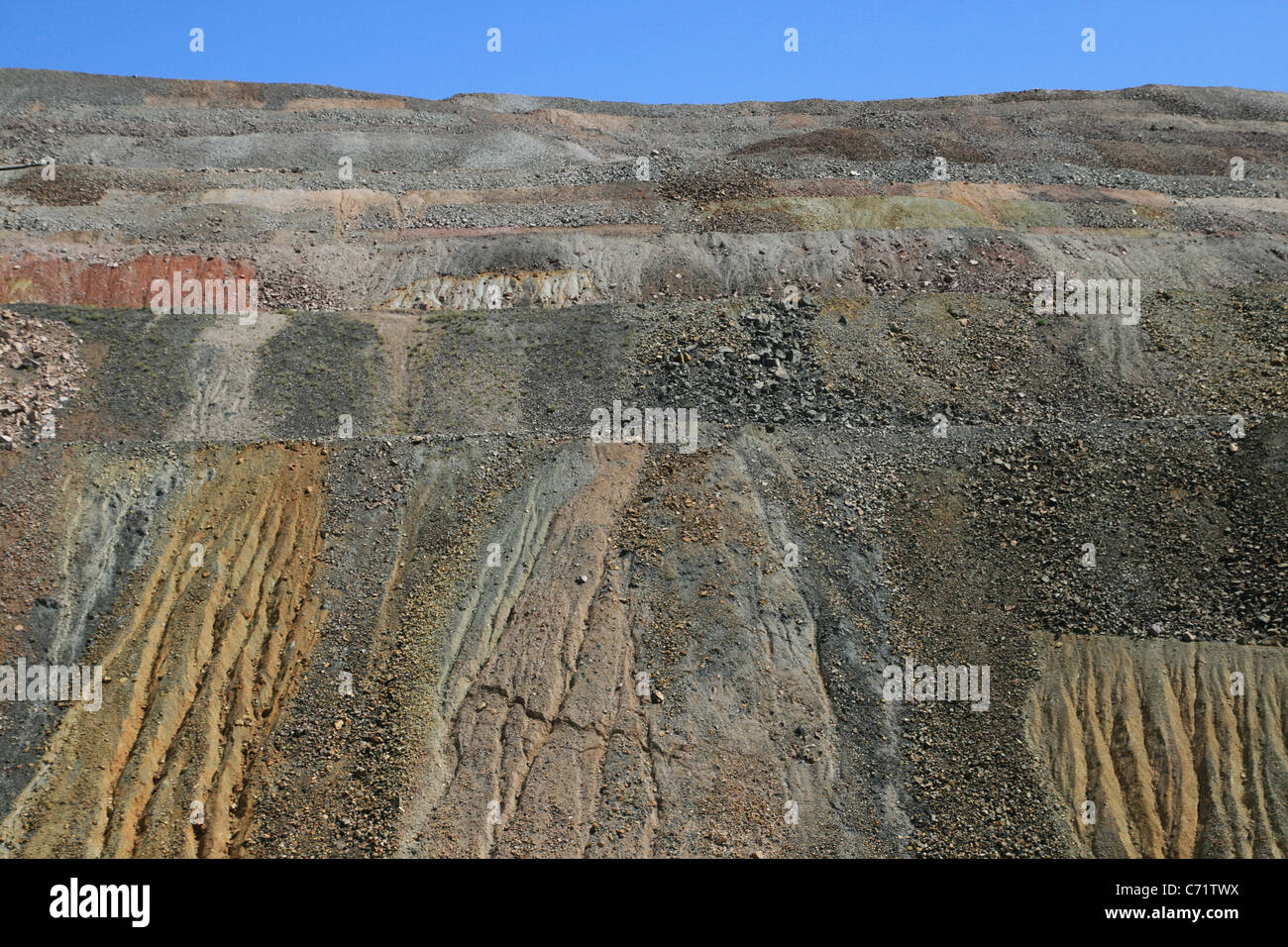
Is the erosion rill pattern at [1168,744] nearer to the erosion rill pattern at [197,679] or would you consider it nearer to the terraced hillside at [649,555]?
the terraced hillside at [649,555]

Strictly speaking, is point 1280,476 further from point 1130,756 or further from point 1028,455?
point 1130,756

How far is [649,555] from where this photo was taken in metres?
19.0

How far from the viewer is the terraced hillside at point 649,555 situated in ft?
53.0

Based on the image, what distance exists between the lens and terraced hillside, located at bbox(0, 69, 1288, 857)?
16.2 metres

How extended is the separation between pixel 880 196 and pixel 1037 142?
10631 millimetres

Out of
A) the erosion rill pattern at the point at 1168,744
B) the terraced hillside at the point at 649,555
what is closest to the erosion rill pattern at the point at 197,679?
the terraced hillside at the point at 649,555

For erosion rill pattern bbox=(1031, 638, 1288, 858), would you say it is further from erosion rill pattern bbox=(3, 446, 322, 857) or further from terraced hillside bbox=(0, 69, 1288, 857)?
erosion rill pattern bbox=(3, 446, 322, 857)

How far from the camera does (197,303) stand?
2850 centimetres

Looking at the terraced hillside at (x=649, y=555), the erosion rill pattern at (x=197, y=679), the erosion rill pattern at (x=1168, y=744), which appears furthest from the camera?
the terraced hillside at (x=649, y=555)

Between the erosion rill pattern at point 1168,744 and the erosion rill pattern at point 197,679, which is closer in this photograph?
the erosion rill pattern at point 1168,744

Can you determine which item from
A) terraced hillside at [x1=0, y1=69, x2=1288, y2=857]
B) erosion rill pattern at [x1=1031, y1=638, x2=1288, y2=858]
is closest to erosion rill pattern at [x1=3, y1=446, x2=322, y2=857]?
terraced hillside at [x1=0, y1=69, x2=1288, y2=857]

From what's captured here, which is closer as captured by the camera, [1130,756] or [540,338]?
[1130,756]

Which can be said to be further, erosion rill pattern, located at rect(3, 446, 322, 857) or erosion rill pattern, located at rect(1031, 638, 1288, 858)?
erosion rill pattern, located at rect(3, 446, 322, 857)

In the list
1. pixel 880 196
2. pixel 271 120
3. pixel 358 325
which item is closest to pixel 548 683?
pixel 358 325
